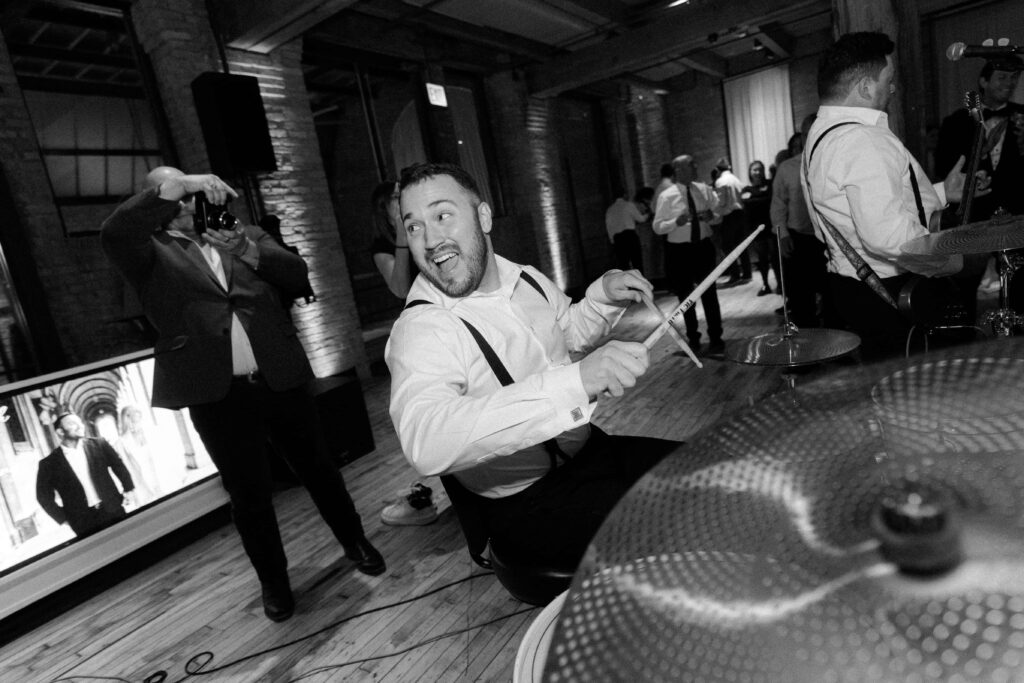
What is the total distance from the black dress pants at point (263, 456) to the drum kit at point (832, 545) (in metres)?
1.84

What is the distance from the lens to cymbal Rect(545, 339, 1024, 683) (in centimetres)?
32

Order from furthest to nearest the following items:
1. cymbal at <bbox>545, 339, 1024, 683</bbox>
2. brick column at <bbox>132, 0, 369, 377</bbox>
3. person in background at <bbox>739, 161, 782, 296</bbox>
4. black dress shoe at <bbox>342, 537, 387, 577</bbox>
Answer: person in background at <bbox>739, 161, 782, 296</bbox>
brick column at <bbox>132, 0, 369, 377</bbox>
black dress shoe at <bbox>342, 537, 387, 577</bbox>
cymbal at <bbox>545, 339, 1024, 683</bbox>

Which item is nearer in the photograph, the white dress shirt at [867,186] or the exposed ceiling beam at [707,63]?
the white dress shirt at [867,186]

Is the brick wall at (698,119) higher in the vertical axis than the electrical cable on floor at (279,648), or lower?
higher

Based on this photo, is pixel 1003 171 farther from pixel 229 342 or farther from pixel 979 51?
pixel 229 342

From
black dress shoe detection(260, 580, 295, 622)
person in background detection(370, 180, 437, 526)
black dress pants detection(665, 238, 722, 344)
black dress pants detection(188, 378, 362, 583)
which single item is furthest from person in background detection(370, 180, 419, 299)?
black dress pants detection(665, 238, 722, 344)

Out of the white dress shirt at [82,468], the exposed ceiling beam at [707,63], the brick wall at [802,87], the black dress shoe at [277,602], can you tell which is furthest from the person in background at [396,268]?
the brick wall at [802,87]

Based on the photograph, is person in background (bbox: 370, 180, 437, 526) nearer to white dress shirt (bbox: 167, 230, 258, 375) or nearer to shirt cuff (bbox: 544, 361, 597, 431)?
white dress shirt (bbox: 167, 230, 258, 375)

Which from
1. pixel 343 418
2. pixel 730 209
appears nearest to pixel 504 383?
pixel 343 418

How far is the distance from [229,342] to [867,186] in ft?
7.06

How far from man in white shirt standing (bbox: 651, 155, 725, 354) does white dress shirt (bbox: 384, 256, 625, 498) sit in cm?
336

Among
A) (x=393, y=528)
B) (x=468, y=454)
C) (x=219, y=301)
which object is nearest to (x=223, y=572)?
(x=393, y=528)

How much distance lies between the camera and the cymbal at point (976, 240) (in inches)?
53.1

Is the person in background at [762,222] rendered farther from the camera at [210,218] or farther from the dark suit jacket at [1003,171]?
the camera at [210,218]
